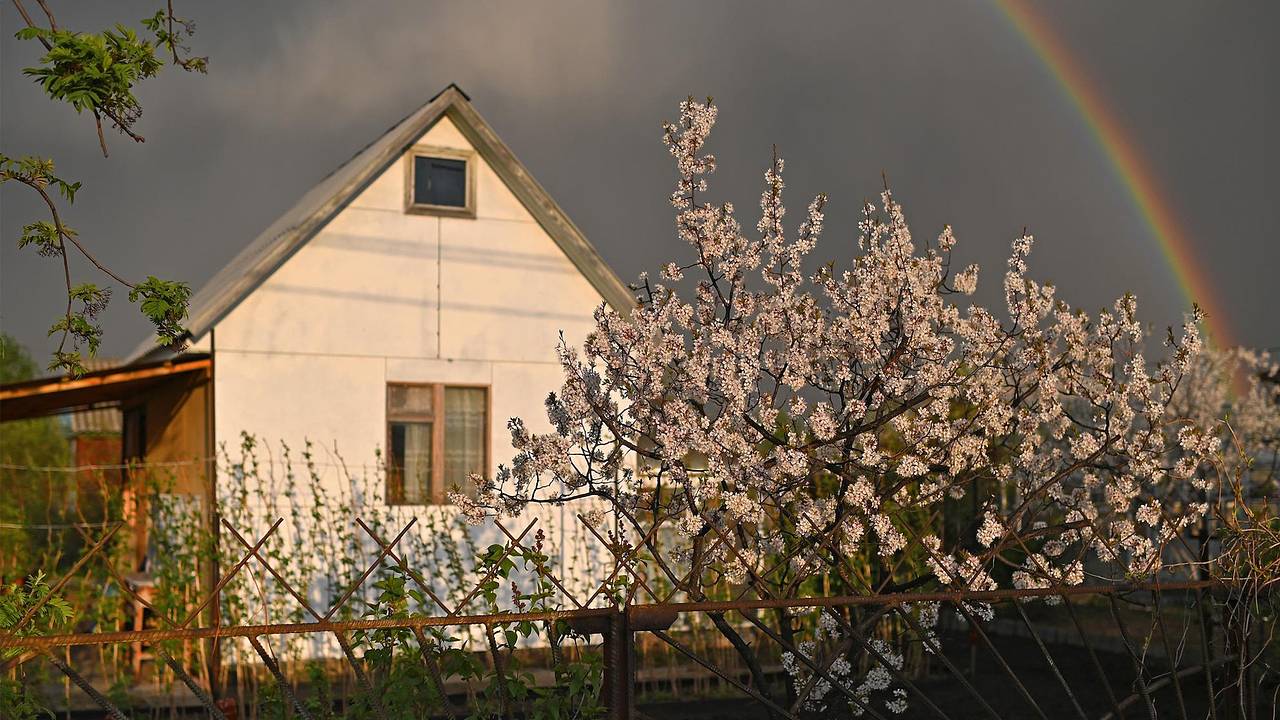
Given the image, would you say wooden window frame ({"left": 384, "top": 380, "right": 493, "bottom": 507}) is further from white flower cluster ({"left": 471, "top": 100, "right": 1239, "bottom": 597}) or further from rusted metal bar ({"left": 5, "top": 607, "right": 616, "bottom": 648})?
rusted metal bar ({"left": 5, "top": 607, "right": 616, "bottom": 648})

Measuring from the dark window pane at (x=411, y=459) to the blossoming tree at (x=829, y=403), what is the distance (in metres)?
5.98

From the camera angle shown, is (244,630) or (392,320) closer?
(244,630)

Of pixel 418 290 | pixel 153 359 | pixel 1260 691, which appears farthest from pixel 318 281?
pixel 1260 691

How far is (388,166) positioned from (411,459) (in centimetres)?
298

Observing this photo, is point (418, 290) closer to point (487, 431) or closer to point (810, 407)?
point (487, 431)

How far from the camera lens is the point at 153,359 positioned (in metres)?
12.0

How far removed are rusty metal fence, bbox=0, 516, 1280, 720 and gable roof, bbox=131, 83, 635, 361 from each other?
8.13 feet

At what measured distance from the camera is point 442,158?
12352 mm

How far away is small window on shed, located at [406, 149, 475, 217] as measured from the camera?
1219cm

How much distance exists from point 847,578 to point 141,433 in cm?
1165

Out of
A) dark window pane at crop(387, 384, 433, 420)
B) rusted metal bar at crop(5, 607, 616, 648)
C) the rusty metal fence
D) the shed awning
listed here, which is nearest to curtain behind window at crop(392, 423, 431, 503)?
dark window pane at crop(387, 384, 433, 420)

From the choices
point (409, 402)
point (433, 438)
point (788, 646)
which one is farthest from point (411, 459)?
point (788, 646)

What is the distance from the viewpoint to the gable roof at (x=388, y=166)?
11234 millimetres

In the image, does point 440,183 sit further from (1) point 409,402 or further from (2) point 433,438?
(2) point 433,438
